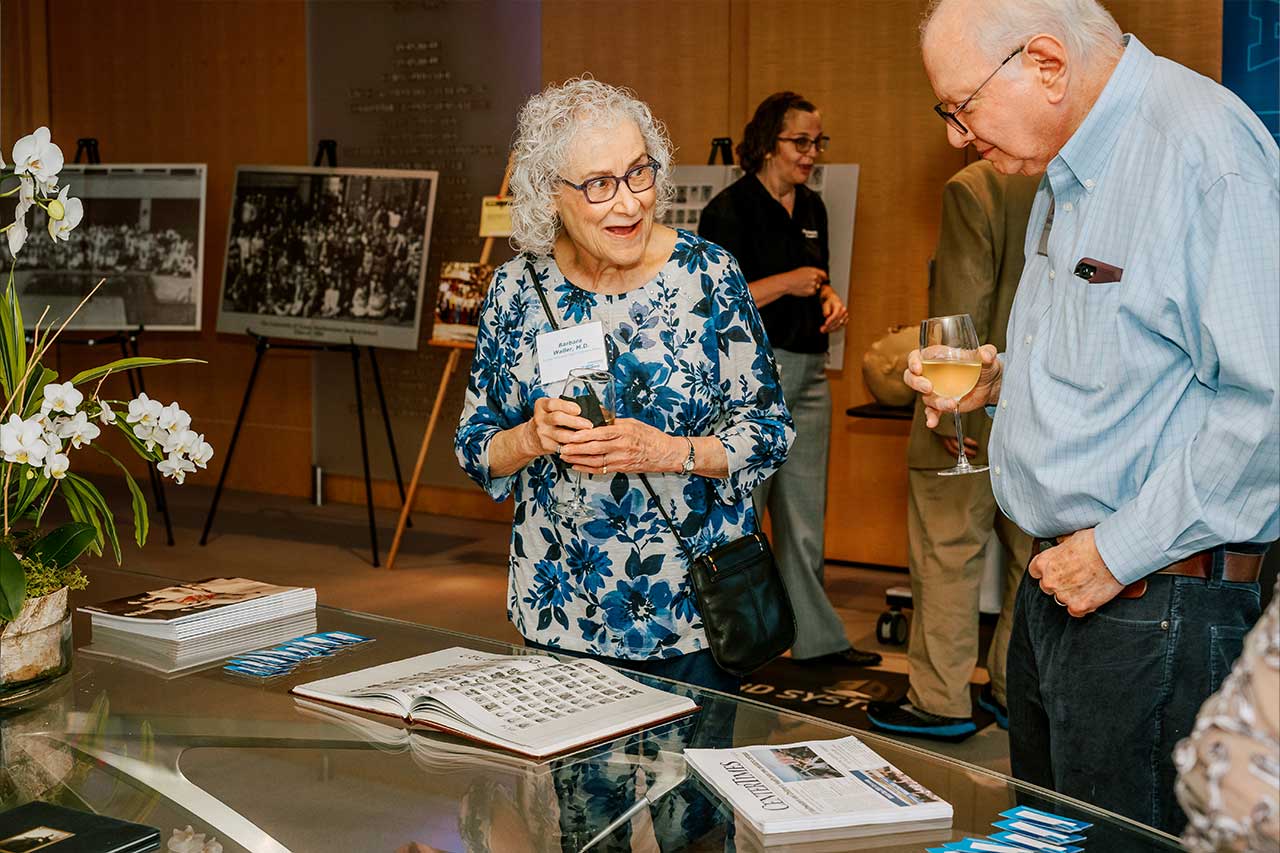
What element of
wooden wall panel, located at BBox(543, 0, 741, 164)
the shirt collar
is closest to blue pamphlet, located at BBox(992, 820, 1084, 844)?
the shirt collar

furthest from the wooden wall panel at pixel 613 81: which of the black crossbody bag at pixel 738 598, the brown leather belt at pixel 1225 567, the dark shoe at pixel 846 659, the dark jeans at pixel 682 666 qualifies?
the brown leather belt at pixel 1225 567

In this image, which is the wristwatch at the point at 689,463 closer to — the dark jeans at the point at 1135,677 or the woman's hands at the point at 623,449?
the woman's hands at the point at 623,449

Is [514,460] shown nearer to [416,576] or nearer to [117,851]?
[117,851]

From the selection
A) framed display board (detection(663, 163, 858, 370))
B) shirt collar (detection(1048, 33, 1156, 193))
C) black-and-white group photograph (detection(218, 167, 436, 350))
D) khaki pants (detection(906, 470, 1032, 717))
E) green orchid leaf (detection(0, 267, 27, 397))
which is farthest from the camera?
black-and-white group photograph (detection(218, 167, 436, 350))

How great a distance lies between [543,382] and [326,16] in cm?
577

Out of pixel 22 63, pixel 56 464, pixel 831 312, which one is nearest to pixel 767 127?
pixel 831 312

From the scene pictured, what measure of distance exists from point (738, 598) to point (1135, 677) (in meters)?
0.73

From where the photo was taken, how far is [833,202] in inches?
206

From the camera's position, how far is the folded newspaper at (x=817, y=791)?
1.32 meters

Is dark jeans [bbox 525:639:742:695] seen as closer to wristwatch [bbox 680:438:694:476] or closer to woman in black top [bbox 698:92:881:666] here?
wristwatch [bbox 680:438:694:476]

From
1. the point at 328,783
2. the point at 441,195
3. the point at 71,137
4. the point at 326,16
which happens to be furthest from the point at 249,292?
the point at 328,783

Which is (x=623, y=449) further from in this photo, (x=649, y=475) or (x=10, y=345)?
(x=10, y=345)

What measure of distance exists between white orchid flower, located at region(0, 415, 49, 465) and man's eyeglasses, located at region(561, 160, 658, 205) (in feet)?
3.06

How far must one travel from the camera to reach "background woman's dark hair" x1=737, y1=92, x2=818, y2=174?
4.42 m
